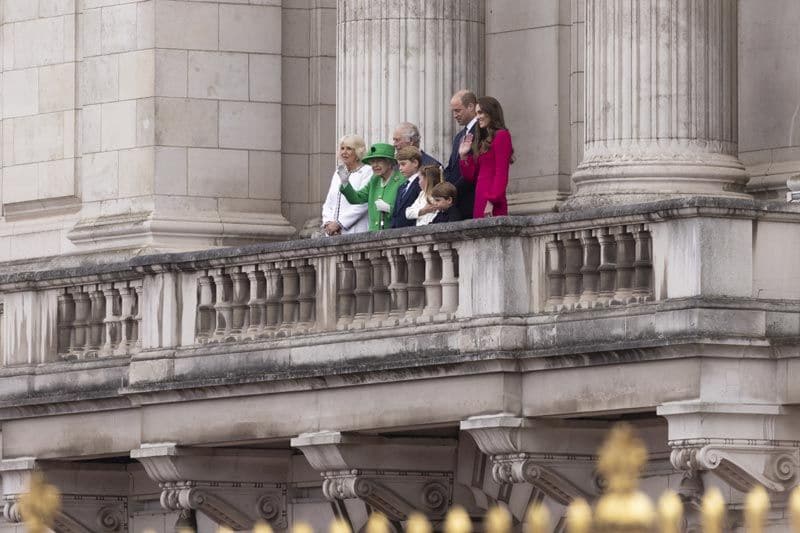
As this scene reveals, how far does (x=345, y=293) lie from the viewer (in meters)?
26.9

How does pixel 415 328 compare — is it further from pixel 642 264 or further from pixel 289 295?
pixel 642 264

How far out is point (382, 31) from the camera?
30250mm

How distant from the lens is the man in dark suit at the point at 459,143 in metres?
25.7

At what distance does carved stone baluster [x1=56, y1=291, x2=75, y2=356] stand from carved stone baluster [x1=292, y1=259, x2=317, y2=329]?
4355 millimetres

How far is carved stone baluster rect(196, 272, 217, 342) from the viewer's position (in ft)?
94.3

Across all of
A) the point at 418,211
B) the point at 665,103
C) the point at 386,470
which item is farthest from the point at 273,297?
the point at 665,103

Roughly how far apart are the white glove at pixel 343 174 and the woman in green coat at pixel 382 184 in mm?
612

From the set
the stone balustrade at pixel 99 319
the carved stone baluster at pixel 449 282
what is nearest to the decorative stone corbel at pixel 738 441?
the carved stone baluster at pixel 449 282

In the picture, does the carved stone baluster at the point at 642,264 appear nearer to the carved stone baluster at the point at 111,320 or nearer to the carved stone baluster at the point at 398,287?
the carved stone baluster at the point at 398,287

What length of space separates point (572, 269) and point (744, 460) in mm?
2592

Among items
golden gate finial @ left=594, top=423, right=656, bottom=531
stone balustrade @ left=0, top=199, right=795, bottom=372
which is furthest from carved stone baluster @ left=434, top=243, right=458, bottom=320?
golden gate finial @ left=594, top=423, right=656, bottom=531

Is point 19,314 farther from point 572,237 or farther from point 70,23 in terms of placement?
point 572,237

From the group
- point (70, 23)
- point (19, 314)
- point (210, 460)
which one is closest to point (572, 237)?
point (210, 460)

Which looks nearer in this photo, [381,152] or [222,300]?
[381,152]
